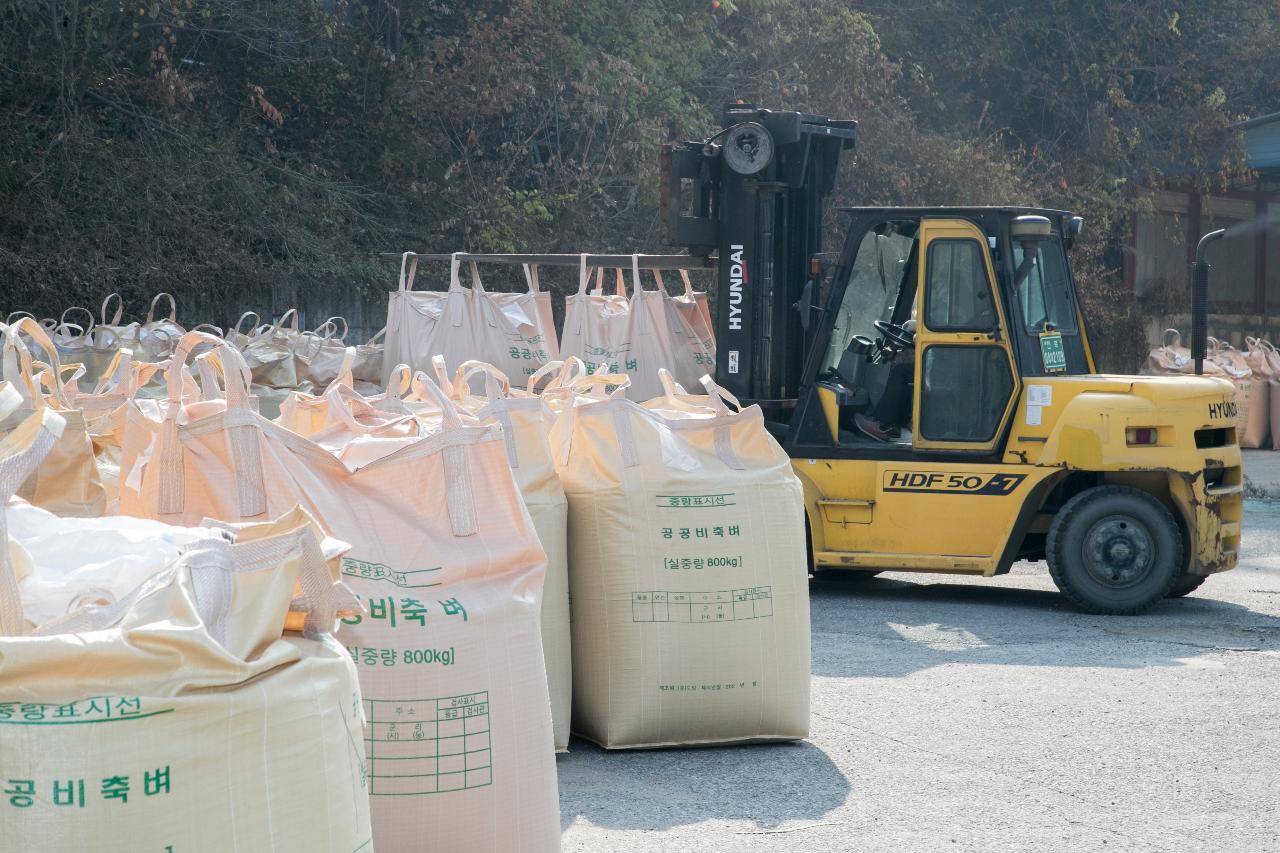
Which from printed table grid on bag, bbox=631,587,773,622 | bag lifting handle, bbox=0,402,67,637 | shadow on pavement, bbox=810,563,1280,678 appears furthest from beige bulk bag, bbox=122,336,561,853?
shadow on pavement, bbox=810,563,1280,678

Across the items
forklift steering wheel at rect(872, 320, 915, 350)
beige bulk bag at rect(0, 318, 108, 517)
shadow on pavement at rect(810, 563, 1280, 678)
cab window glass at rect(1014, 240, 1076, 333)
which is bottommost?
shadow on pavement at rect(810, 563, 1280, 678)

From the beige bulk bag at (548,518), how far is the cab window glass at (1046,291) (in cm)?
409

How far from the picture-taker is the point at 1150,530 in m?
8.15

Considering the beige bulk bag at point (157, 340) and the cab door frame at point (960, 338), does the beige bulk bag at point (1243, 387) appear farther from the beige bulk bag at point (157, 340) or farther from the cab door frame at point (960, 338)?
the beige bulk bag at point (157, 340)

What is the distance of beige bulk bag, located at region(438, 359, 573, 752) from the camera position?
4934 millimetres

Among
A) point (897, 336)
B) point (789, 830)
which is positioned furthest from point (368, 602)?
point (897, 336)

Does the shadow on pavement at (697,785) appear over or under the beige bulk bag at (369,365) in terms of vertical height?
under

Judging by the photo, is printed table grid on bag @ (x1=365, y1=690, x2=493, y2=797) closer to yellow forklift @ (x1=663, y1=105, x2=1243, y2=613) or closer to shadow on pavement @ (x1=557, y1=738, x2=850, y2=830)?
shadow on pavement @ (x1=557, y1=738, x2=850, y2=830)

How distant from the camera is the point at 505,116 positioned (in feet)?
61.4

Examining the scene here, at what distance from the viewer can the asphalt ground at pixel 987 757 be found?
4.46 metres

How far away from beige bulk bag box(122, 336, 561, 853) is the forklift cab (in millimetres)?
4857

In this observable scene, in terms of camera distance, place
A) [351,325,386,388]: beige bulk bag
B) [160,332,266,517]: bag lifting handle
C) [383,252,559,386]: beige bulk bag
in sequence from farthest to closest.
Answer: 1. [351,325,386,388]: beige bulk bag
2. [383,252,559,386]: beige bulk bag
3. [160,332,266,517]: bag lifting handle

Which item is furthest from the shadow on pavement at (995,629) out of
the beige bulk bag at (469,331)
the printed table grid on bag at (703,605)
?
the beige bulk bag at (469,331)

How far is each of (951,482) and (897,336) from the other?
897 mm
